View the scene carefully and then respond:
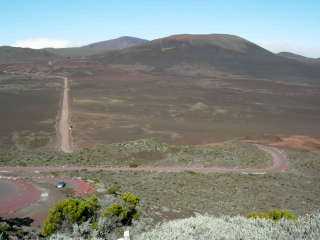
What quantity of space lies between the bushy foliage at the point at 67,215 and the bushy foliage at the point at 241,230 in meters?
8.05

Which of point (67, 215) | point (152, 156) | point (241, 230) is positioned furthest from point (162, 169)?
point (241, 230)

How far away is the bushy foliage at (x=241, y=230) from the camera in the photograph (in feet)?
30.1

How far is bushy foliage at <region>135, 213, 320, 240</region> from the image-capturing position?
9.19 m

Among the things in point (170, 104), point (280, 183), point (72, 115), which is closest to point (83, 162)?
point (280, 183)

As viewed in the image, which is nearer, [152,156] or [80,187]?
[80,187]

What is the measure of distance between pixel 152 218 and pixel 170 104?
74.6 m

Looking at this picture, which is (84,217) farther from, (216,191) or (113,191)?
(216,191)

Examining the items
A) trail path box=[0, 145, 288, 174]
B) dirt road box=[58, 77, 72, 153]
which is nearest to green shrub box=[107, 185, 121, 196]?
trail path box=[0, 145, 288, 174]

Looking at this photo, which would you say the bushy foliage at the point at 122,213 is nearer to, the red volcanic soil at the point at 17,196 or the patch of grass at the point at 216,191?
the patch of grass at the point at 216,191

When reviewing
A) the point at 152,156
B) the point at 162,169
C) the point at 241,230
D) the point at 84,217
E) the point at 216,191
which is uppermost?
the point at 241,230

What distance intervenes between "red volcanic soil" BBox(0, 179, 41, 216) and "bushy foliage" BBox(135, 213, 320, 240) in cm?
1380

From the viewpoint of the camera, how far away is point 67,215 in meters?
18.3

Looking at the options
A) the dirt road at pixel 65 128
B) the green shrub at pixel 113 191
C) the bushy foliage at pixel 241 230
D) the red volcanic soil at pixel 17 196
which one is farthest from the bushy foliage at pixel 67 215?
the dirt road at pixel 65 128

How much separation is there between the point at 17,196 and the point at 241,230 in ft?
59.2
